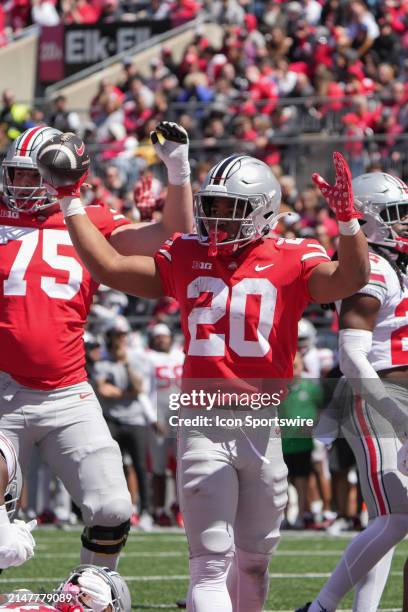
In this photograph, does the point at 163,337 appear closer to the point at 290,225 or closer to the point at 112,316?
the point at 112,316

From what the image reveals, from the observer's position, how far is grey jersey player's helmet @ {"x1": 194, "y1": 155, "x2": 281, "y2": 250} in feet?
15.6

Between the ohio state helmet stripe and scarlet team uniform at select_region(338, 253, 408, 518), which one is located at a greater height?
the ohio state helmet stripe

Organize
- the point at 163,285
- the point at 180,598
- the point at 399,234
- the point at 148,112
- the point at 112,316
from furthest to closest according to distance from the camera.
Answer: the point at 148,112 → the point at 112,316 → the point at 180,598 → the point at 399,234 → the point at 163,285

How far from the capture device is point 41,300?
5.55 m

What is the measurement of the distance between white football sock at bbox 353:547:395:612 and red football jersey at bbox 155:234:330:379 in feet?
4.10

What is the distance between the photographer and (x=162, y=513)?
1129 centimetres

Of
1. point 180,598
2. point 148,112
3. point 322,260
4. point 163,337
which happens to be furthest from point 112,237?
point 148,112

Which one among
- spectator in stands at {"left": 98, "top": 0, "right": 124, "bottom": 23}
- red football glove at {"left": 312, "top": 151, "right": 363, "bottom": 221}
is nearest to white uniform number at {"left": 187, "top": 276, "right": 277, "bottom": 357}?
red football glove at {"left": 312, "top": 151, "right": 363, "bottom": 221}

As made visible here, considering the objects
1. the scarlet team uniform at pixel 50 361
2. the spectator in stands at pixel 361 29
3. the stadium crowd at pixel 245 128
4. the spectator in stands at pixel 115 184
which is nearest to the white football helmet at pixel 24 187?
the scarlet team uniform at pixel 50 361

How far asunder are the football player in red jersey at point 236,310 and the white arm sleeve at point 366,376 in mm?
679

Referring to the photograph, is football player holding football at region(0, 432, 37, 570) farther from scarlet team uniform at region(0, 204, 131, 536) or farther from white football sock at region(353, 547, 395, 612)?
white football sock at region(353, 547, 395, 612)

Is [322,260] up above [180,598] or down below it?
above

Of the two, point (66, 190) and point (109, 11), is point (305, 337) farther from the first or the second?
point (109, 11)

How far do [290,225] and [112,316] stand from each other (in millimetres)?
1956
